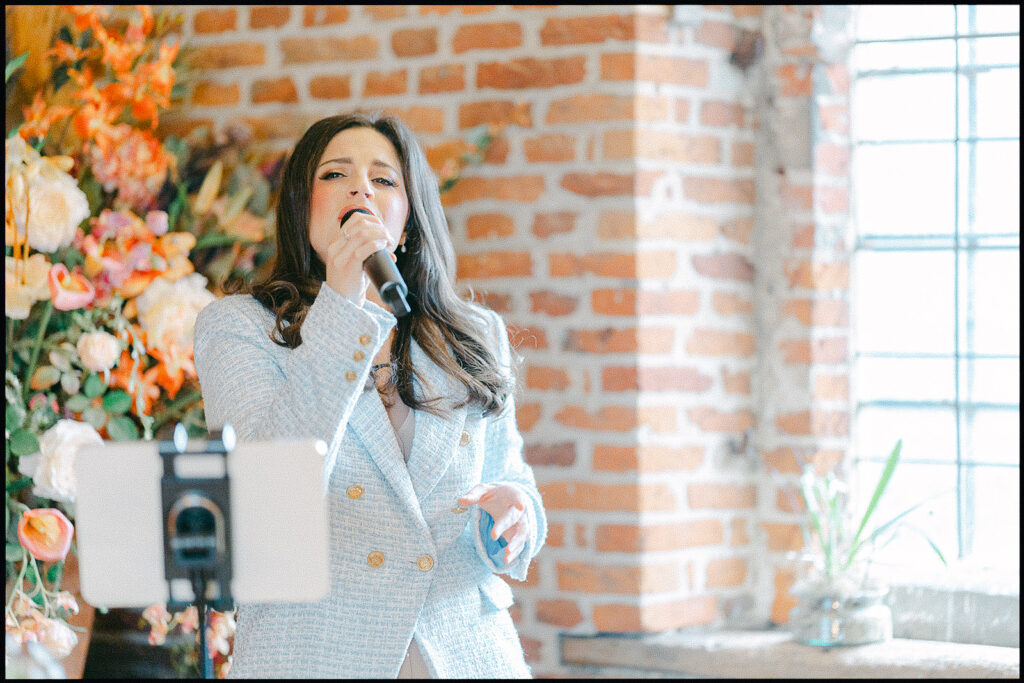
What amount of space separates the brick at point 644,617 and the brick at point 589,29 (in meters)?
1.16

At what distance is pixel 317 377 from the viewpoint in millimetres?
1344

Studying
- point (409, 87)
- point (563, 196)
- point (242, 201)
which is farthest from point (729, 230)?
point (242, 201)

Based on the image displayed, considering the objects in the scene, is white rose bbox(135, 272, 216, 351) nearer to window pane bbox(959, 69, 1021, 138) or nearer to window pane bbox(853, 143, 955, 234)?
window pane bbox(853, 143, 955, 234)

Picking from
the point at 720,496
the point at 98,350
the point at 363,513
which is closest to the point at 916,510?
the point at 720,496

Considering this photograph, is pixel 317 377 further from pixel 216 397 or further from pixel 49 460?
pixel 49 460

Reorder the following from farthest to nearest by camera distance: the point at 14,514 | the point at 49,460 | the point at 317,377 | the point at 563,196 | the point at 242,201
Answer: the point at 563,196 < the point at 242,201 < the point at 14,514 < the point at 49,460 < the point at 317,377

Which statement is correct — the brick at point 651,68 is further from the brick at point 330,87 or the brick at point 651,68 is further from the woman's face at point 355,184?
the woman's face at point 355,184

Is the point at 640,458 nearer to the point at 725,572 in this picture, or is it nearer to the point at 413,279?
the point at 725,572

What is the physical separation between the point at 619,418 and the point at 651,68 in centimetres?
72

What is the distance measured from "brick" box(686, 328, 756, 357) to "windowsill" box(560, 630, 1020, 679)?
23.4 inches

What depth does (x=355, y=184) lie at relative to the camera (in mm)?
1669

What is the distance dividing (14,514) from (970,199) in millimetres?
Result: 1959

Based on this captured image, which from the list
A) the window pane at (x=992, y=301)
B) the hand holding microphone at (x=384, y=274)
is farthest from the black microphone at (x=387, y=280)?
the window pane at (x=992, y=301)

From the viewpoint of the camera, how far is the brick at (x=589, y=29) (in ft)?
7.74
